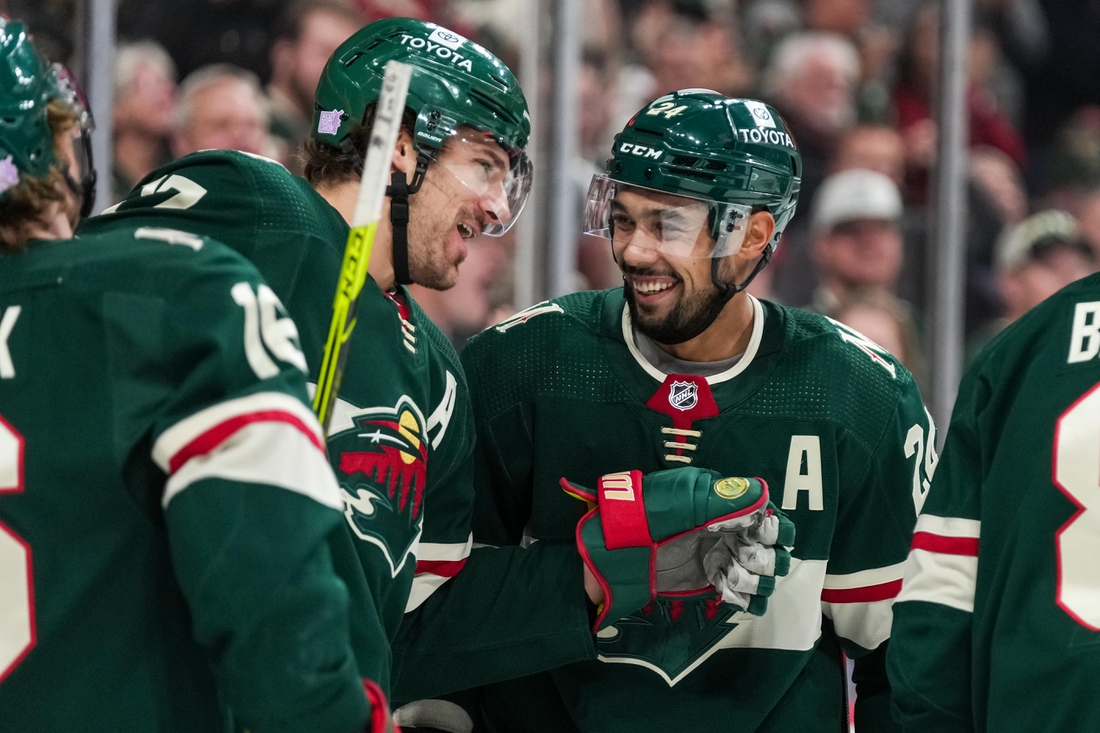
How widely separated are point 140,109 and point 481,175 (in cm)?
188

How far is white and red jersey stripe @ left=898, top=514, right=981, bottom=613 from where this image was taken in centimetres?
172

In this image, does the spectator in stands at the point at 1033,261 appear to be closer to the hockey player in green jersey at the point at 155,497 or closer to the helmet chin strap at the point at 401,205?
the helmet chin strap at the point at 401,205

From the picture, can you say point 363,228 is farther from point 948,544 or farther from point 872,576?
point 872,576

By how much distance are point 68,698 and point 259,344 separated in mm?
403

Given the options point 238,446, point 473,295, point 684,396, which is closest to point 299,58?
point 473,295

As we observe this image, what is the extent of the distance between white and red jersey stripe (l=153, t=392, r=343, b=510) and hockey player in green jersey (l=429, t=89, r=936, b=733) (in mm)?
946

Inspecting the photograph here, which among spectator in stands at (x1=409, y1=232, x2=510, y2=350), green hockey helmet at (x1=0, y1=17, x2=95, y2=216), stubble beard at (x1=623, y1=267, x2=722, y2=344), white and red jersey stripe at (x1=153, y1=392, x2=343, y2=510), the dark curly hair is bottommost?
spectator in stands at (x1=409, y1=232, x2=510, y2=350)

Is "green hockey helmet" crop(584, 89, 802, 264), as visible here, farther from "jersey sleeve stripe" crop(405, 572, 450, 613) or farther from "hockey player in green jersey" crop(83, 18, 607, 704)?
"jersey sleeve stripe" crop(405, 572, 450, 613)

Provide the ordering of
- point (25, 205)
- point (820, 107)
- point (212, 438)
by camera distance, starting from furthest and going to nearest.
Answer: point (820, 107) < point (25, 205) < point (212, 438)

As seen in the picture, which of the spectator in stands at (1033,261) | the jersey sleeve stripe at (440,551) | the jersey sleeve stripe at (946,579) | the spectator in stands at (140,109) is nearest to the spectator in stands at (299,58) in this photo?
the spectator in stands at (140,109)

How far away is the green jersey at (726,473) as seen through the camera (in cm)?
222

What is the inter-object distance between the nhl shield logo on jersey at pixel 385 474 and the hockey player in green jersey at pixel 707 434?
0.35 m

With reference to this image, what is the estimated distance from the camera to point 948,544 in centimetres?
173

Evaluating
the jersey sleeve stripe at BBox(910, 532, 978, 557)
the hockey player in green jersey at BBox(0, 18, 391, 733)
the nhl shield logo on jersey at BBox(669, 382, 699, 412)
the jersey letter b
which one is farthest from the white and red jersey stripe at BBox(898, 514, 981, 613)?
the hockey player in green jersey at BBox(0, 18, 391, 733)
